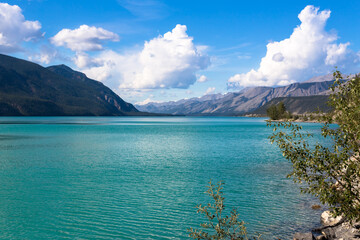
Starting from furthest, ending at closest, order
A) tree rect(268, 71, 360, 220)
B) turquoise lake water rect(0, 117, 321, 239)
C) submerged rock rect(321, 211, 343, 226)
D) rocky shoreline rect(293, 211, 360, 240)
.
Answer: turquoise lake water rect(0, 117, 321, 239) < submerged rock rect(321, 211, 343, 226) < rocky shoreline rect(293, 211, 360, 240) < tree rect(268, 71, 360, 220)

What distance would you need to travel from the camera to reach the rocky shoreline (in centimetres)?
1830

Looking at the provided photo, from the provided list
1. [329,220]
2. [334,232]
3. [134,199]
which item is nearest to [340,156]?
[334,232]

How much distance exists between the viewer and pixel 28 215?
2483 cm

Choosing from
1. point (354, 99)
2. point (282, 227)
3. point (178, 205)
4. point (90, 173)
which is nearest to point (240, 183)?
point (178, 205)

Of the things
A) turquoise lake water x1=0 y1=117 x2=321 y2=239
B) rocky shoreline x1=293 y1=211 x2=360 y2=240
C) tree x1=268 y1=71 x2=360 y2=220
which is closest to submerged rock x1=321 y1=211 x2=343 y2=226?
rocky shoreline x1=293 y1=211 x2=360 y2=240

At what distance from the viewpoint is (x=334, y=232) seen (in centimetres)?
1988

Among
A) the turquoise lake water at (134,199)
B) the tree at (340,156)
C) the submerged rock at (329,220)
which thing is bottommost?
the turquoise lake water at (134,199)

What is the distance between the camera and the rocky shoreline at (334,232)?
1830 centimetres

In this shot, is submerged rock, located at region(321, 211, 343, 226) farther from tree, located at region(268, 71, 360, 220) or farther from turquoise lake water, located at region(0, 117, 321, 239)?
tree, located at region(268, 71, 360, 220)

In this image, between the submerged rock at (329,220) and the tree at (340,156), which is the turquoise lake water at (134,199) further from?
the tree at (340,156)

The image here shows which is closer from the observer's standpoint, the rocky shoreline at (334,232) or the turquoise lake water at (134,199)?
the rocky shoreline at (334,232)

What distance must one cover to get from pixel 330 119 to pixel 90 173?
119ft

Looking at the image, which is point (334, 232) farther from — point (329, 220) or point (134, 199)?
point (134, 199)

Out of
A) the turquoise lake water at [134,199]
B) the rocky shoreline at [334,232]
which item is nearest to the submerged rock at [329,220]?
the rocky shoreline at [334,232]
